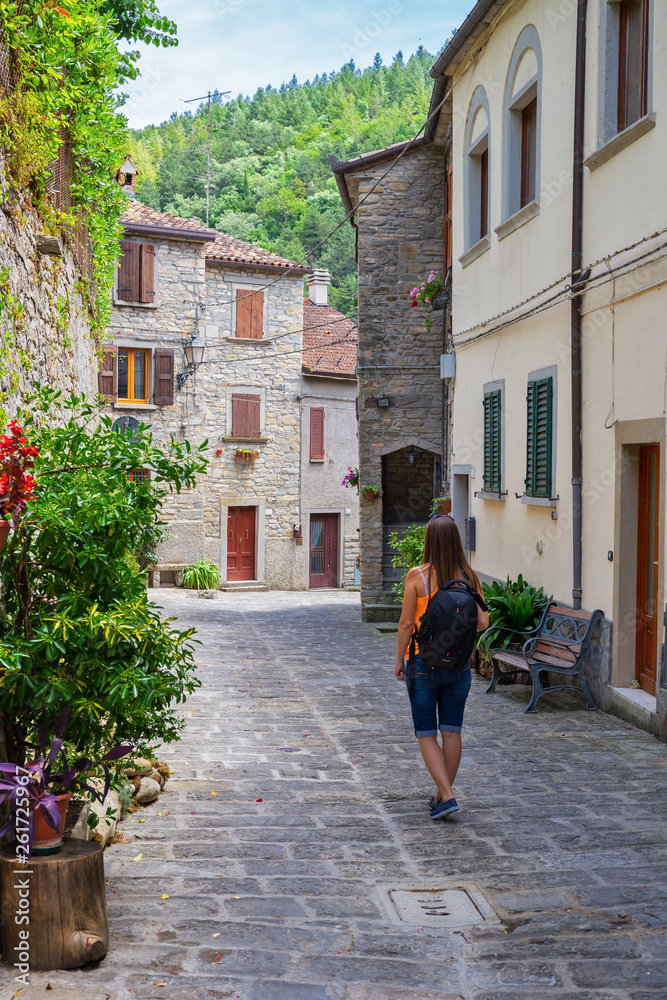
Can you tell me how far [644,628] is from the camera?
707 centimetres

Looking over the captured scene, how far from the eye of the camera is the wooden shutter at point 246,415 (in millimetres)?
26000

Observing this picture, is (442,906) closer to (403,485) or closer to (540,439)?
(540,439)

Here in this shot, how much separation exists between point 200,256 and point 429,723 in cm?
2156

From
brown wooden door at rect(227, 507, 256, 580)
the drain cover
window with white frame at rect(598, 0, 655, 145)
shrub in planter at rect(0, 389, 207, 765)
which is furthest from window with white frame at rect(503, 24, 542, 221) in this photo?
brown wooden door at rect(227, 507, 256, 580)

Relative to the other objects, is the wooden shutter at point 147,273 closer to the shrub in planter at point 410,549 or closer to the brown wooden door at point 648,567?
the shrub in planter at point 410,549

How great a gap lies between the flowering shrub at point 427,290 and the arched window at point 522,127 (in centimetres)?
385

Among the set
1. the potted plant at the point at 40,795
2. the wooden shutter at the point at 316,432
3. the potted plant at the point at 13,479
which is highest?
the wooden shutter at the point at 316,432

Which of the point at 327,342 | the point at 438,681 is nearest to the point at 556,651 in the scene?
the point at 438,681

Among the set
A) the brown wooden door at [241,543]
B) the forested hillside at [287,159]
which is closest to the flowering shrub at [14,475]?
the brown wooden door at [241,543]

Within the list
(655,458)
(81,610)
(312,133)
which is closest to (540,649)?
(655,458)

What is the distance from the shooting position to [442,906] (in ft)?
→ 12.3

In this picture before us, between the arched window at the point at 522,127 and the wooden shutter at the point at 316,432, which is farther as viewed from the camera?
the wooden shutter at the point at 316,432

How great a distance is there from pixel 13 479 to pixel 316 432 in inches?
966

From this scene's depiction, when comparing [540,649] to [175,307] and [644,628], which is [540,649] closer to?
[644,628]
